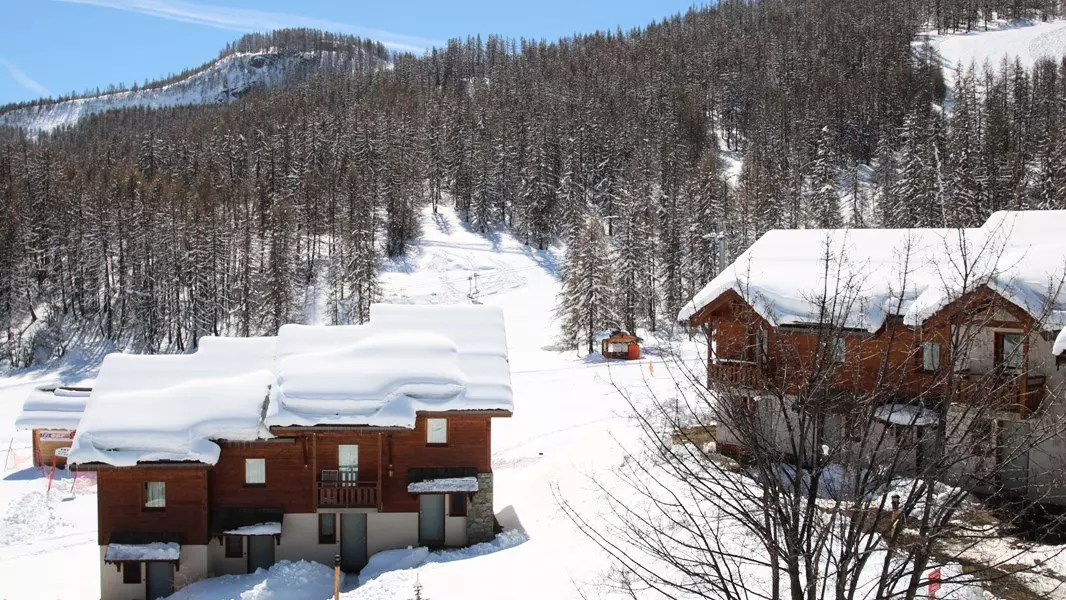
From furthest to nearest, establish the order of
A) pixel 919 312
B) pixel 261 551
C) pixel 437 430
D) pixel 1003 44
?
pixel 1003 44
pixel 437 430
pixel 261 551
pixel 919 312

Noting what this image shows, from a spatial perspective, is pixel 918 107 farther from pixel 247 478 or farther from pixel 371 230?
pixel 247 478

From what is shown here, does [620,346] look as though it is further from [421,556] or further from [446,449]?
[421,556]

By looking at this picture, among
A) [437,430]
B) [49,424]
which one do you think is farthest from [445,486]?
[49,424]

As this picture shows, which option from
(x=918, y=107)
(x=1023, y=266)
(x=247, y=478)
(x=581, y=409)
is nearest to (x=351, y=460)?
(x=247, y=478)

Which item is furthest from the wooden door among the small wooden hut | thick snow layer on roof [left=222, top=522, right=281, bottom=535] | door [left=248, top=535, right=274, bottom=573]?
the small wooden hut

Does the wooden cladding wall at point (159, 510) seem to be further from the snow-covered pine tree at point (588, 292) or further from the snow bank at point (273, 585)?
the snow-covered pine tree at point (588, 292)

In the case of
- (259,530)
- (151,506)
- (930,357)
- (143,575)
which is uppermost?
(930,357)
